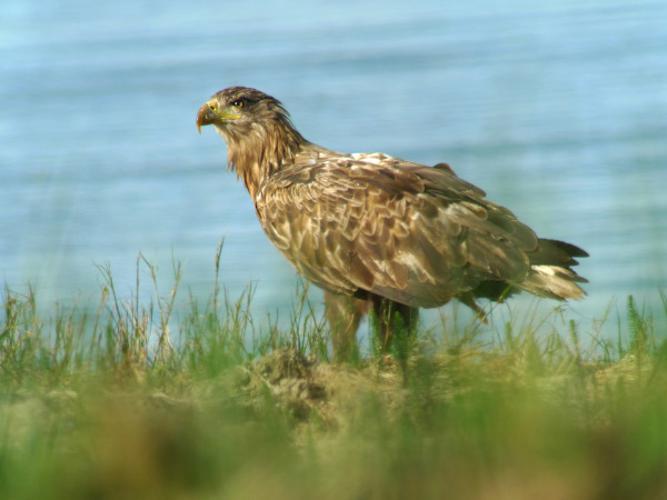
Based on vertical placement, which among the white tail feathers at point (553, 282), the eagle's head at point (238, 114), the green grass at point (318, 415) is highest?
the eagle's head at point (238, 114)

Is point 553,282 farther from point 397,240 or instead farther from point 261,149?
point 261,149

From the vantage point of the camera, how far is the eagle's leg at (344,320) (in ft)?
18.9

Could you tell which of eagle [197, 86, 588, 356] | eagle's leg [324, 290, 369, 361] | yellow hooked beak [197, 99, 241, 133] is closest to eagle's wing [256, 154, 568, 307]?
eagle [197, 86, 588, 356]

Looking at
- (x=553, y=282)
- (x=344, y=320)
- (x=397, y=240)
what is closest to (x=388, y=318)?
(x=344, y=320)

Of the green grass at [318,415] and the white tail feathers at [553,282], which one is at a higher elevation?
the white tail feathers at [553,282]

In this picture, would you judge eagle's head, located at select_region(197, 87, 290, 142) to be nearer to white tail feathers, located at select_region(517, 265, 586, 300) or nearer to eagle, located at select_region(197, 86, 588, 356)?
eagle, located at select_region(197, 86, 588, 356)

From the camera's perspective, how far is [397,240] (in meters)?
7.65

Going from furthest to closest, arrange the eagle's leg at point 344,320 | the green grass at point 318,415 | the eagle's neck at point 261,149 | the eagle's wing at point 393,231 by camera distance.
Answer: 1. the eagle's neck at point 261,149
2. the eagle's wing at point 393,231
3. the eagle's leg at point 344,320
4. the green grass at point 318,415

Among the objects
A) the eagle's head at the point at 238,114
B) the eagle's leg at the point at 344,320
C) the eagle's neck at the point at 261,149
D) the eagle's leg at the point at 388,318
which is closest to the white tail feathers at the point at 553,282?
the eagle's leg at the point at 388,318

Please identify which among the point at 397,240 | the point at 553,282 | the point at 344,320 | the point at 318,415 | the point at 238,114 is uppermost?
the point at 238,114

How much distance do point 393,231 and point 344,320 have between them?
1134mm

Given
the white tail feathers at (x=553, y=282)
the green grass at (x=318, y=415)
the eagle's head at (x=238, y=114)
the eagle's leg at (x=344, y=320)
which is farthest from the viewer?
the eagle's head at (x=238, y=114)

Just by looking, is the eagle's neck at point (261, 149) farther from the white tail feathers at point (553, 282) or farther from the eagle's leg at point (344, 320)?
the white tail feathers at point (553, 282)

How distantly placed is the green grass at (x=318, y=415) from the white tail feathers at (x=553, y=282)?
1.57 meters
